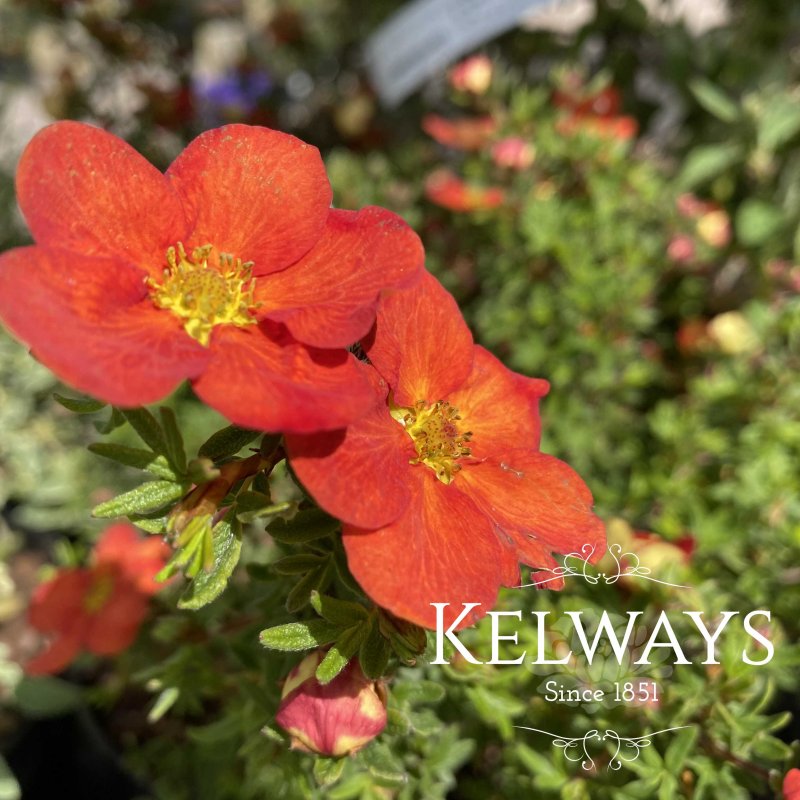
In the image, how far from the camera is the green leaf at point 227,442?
59 cm

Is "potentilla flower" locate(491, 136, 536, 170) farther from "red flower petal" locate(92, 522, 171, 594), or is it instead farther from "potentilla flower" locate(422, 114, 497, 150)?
"red flower petal" locate(92, 522, 171, 594)

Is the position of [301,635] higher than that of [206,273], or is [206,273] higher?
[206,273]

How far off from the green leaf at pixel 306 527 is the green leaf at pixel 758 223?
4.46ft

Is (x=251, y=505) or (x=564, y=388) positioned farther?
(x=564, y=388)

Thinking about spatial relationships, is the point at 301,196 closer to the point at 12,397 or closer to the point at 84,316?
the point at 84,316

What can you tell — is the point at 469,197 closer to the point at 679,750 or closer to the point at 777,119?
the point at 777,119

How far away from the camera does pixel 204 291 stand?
0.58 m

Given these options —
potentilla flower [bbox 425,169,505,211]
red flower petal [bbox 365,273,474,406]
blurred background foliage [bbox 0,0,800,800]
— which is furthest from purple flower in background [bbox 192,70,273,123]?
red flower petal [bbox 365,273,474,406]

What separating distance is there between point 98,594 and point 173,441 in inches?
26.3

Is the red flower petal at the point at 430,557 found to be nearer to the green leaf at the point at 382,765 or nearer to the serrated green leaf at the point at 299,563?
the serrated green leaf at the point at 299,563

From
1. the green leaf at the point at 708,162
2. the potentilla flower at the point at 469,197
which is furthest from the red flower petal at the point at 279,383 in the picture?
the green leaf at the point at 708,162

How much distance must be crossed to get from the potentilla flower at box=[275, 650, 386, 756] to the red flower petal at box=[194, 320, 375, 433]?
0.23 meters

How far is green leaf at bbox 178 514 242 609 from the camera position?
56cm

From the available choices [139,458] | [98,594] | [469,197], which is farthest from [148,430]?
[469,197]
